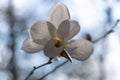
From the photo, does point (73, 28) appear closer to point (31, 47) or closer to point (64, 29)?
point (64, 29)

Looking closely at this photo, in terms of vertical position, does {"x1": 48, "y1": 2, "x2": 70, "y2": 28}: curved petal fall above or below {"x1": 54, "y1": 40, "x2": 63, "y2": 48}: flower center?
above

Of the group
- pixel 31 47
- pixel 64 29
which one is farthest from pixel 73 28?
pixel 31 47

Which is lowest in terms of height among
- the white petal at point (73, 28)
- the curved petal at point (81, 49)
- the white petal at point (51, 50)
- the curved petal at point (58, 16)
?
the curved petal at point (81, 49)

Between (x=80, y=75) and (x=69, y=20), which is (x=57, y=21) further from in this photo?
(x=80, y=75)

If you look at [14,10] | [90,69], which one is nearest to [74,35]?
[14,10]

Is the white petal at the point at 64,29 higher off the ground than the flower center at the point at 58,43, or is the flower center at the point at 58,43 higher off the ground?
the white petal at the point at 64,29
